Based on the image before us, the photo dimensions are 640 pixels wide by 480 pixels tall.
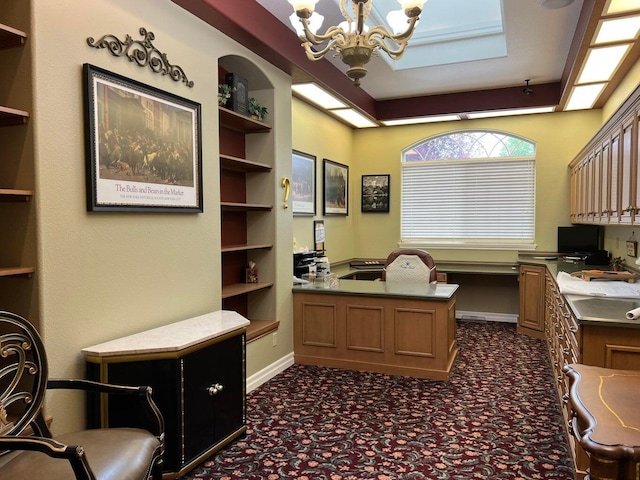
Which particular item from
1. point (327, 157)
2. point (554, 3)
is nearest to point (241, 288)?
point (327, 157)

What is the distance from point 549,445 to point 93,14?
358cm

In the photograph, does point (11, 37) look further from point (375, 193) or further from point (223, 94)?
point (375, 193)

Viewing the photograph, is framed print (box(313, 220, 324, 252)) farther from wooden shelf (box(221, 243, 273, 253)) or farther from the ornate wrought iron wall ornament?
the ornate wrought iron wall ornament

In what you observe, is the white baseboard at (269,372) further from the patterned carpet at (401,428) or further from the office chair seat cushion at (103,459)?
the office chair seat cushion at (103,459)

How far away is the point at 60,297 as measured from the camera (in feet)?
7.30

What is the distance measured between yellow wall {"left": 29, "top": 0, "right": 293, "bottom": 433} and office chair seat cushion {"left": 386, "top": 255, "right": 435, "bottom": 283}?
228 cm

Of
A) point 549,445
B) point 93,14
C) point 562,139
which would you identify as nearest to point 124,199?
point 93,14

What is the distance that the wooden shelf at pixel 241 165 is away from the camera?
3615 millimetres

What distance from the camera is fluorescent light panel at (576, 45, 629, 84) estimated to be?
372 cm

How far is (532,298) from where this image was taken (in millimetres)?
5578

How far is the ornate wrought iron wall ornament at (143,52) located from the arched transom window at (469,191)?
454 cm

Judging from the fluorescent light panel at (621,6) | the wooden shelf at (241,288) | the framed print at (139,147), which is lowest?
the wooden shelf at (241,288)

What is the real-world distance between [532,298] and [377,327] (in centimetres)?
242

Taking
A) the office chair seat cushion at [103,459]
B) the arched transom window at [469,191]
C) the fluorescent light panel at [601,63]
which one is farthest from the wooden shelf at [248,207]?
the arched transom window at [469,191]
